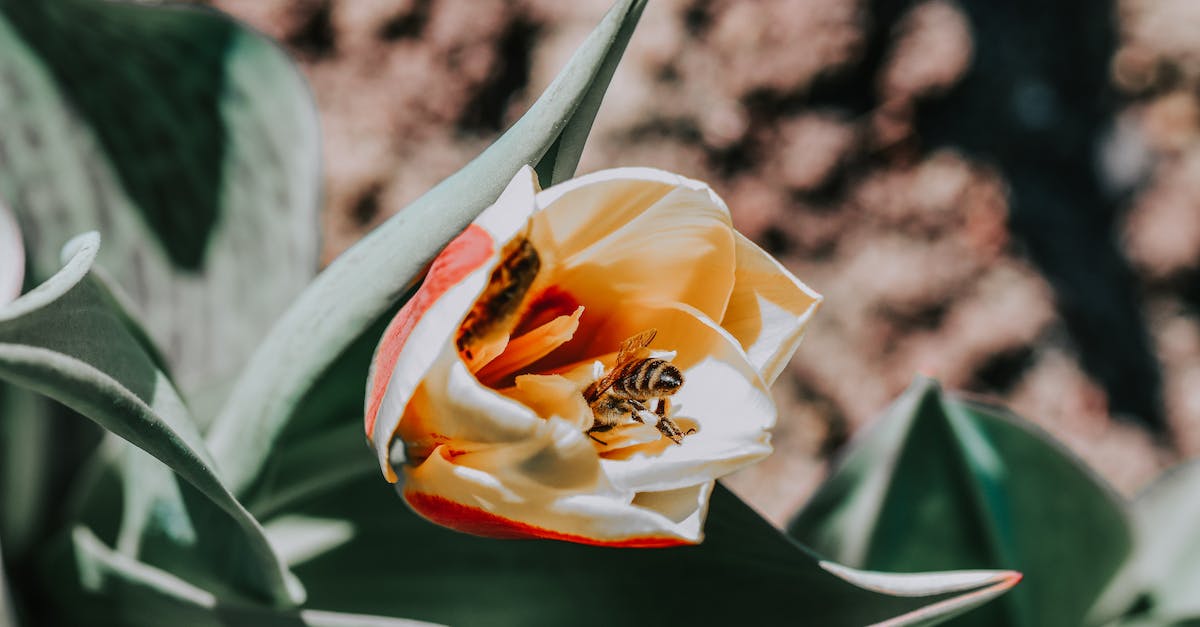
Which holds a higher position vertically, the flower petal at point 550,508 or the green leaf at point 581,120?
the green leaf at point 581,120

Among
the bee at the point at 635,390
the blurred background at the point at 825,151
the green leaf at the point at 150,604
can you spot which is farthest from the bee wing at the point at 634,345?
the blurred background at the point at 825,151

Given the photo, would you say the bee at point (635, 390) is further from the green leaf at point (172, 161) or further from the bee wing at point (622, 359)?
the green leaf at point (172, 161)

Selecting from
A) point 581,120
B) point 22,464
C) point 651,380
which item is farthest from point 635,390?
point 22,464

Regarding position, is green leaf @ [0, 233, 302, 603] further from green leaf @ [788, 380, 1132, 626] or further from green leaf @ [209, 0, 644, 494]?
green leaf @ [788, 380, 1132, 626]

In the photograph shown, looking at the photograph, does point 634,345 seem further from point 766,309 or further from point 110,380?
point 110,380

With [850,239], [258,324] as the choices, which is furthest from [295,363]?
[850,239]

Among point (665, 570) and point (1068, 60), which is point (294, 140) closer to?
point (665, 570)
